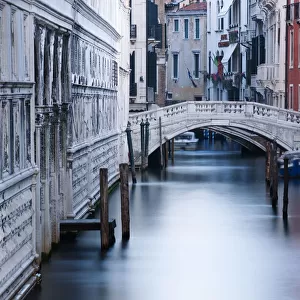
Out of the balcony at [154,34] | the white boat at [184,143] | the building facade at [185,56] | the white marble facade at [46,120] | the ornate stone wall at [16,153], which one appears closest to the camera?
the ornate stone wall at [16,153]

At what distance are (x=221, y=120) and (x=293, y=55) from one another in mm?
3489

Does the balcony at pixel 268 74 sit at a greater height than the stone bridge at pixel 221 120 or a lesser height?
greater

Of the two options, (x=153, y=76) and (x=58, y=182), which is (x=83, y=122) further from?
(x=153, y=76)

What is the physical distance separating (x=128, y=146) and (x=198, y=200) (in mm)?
6739

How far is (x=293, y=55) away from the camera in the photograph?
4000 cm

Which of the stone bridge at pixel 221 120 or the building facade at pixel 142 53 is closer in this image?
the stone bridge at pixel 221 120

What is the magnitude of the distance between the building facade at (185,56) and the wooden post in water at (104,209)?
5102 centimetres

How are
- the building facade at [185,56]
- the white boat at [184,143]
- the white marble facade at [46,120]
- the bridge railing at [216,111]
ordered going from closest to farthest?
1. the white marble facade at [46,120]
2. the bridge railing at [216,111]
3. the white boat at [184,143]
4. the building facade at [185,56]

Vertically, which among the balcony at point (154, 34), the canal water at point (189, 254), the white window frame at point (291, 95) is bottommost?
the canal water at point (189, 254)

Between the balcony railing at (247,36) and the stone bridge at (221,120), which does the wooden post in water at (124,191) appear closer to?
the stone bridge at (221,120)

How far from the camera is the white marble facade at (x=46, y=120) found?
1344 centimetres

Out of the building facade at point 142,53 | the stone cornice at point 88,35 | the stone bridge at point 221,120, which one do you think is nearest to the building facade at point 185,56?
the building facade at point 142,53

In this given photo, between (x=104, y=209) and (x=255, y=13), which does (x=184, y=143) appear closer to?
(x=255, y=13)

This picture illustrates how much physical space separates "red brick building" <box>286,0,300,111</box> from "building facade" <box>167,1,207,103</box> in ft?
93.5
